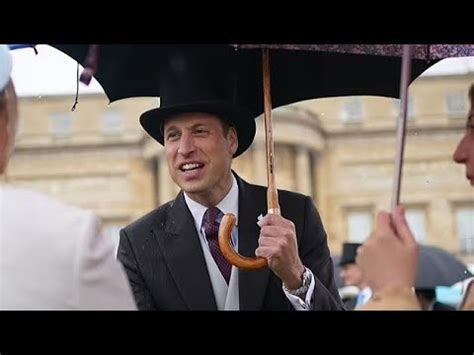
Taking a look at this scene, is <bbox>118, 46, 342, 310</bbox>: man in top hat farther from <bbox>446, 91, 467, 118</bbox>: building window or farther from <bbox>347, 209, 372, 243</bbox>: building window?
<bbox>446, 91, 467, 118</bbox>: building window

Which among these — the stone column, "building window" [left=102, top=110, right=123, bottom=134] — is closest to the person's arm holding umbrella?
the stone column

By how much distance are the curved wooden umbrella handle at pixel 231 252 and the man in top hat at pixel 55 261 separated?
1504mm

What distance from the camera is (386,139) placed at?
2.97 metres

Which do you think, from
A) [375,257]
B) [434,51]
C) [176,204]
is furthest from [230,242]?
[375,257]

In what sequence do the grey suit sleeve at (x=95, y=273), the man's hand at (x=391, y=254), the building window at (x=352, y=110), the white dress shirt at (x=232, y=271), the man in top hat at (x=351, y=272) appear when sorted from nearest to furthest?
the grey suit sleeve at (x=95, y=273), the man's hand at (x=391, y=254), the man in top hat at (x=351, y=272), the white dress shirt at (x=232, y=271), the building window at (x=352, y=110)

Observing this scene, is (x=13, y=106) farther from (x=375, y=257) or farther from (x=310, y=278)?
(x=310, y=278)

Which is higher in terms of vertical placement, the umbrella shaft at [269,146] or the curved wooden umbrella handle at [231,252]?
the umbrella shaft at [269,146]

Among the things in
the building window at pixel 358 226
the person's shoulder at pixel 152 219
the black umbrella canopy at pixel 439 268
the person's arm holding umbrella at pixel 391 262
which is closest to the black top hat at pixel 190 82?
the person's shoulder at pixel 152 219

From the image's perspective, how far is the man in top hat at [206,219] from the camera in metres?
2.92

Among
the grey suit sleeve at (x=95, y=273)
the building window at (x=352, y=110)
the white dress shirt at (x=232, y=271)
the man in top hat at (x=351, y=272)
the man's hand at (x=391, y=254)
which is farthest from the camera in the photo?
the building window at (x=352, y=110)

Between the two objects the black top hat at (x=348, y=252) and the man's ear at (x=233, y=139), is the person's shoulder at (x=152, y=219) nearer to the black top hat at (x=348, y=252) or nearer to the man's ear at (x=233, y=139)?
the man's ear at (x=233, y=139)

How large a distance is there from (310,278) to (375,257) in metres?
1.08

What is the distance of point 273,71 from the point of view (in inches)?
116
